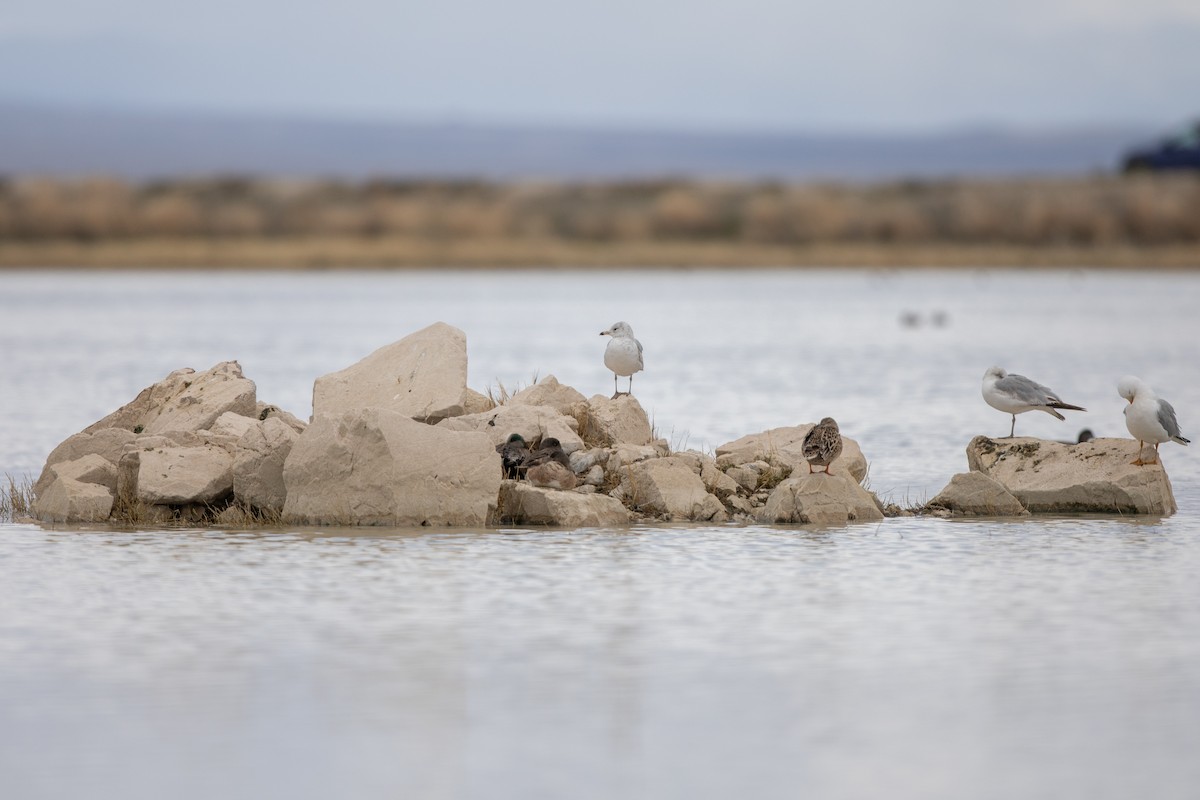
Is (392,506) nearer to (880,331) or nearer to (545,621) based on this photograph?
(545,621)

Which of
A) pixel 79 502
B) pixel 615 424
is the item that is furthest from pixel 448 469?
pixel 79 502

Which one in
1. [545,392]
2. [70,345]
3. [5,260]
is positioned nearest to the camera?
[545,392]

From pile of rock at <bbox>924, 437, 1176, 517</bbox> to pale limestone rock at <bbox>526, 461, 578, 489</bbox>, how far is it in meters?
2.50

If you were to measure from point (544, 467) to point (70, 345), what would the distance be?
2049cm

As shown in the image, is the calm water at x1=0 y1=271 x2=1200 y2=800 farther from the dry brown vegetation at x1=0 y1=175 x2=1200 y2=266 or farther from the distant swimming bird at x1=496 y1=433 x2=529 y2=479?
the dry brown vegetation at x1=0 y1=175 x2=1200 y2=266

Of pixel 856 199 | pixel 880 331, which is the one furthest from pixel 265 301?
pixel 856 199

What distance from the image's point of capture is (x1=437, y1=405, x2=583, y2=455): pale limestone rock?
12.9 meters

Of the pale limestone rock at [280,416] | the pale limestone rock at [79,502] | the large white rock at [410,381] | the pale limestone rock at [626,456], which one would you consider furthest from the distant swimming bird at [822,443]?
the pale limestone rock at [79,502]

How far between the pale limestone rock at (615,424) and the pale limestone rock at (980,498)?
2.29 metres

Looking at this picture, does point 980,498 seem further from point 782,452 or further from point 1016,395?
point 782,452

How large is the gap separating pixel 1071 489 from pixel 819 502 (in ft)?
6.03

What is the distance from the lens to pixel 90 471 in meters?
12.7

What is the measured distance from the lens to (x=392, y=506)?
1191 cm

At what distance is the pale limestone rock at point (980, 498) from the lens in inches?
499
